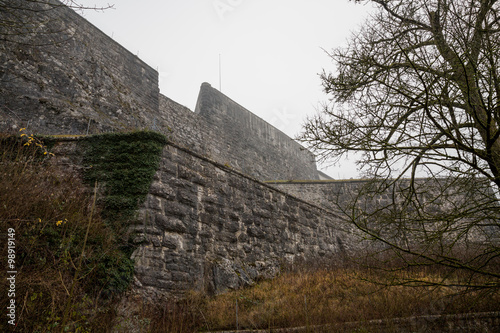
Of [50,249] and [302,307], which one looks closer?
[50,249]

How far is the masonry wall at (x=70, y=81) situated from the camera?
25.7 feet

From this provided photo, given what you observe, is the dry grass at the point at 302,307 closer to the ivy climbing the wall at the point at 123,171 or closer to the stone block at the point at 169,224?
the ivy climbing the wall at the point at 123,171

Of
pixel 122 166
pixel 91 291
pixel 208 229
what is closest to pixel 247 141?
pixel 208 229

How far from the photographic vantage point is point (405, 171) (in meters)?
5.18

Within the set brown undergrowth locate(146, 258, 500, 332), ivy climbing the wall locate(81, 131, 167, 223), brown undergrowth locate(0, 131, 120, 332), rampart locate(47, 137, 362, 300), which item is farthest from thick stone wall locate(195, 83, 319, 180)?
brown undergrowth locate(0, 131, 120, 332)

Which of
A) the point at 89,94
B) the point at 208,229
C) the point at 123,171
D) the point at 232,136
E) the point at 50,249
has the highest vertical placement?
the point at 232,136

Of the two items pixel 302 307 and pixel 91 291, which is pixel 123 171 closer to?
pixel 91 291

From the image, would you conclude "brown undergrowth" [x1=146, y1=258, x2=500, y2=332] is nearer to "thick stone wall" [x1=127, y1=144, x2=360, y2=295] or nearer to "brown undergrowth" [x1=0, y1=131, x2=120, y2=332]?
"thick stone wall" [x1=127, y1=144, x2=360, y2=295]

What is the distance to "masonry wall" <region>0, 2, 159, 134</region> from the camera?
783 cm

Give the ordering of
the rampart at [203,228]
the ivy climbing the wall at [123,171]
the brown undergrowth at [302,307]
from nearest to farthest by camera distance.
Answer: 1. the brown undergrowth at [302,307]
2. the ivy climbing the wall at [123,171]
3. the rampart at [203,228]

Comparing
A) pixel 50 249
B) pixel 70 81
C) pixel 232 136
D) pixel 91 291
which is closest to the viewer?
pixel 50 249

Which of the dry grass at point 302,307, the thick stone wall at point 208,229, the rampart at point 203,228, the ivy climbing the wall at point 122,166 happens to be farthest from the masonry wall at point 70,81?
the dry grass at point 302,307

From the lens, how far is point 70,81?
9023 mm

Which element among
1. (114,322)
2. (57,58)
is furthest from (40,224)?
(57,58)
